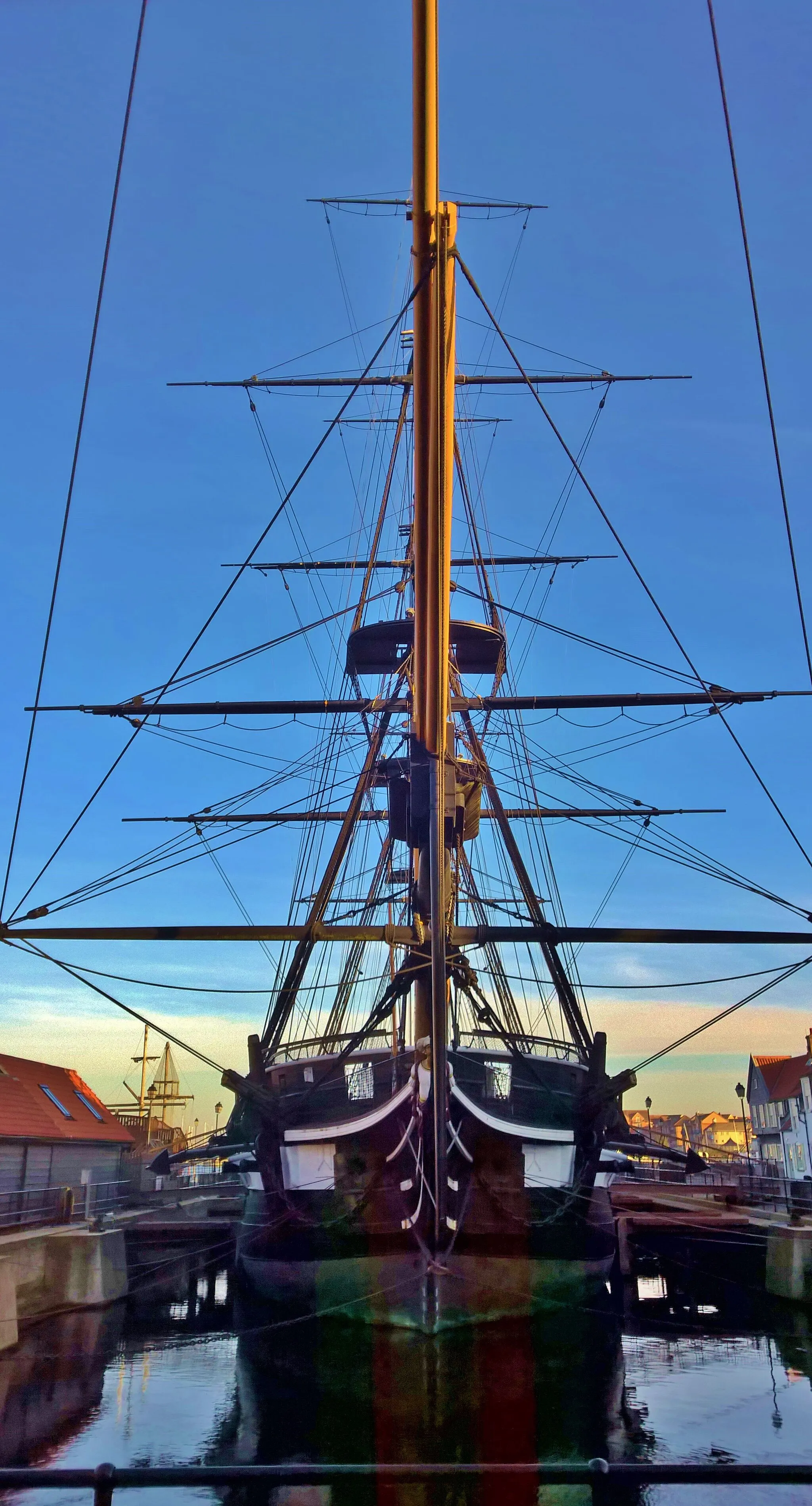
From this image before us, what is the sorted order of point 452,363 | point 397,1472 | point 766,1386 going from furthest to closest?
point 766,1386, point 452,363, point 397,1472

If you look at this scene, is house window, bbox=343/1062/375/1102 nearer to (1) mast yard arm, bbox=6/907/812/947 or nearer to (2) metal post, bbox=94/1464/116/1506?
(1) mast yard arm, bbox=6/907/812/947

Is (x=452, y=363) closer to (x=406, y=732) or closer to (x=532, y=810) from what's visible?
(x=406, y=732)

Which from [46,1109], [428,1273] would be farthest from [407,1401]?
[46,1109]

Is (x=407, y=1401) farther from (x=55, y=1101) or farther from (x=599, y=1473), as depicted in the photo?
(x=55, y=1101)

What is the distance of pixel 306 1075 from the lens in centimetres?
1780

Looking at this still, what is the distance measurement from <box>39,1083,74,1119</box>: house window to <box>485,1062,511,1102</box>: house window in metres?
16.8

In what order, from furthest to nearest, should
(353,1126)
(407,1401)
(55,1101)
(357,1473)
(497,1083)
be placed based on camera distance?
(55,1101) < (497,1083) < (353,1126) < (407,1401) < (357,1473)

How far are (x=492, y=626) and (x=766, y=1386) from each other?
15552 millimetres

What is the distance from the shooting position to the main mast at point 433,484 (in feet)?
26.0

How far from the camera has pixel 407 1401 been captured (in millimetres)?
11445

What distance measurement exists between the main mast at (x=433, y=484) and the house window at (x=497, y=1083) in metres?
3.02

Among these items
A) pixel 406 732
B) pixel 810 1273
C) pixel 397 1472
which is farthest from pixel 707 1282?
pixel 397 1472

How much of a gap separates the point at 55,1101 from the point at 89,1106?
124 inches

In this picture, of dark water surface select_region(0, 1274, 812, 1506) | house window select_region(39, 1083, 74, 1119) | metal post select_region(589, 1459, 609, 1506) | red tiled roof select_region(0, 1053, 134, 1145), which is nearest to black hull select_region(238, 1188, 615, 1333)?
dark water surface select_region(0, 1274, 812, 1506)
